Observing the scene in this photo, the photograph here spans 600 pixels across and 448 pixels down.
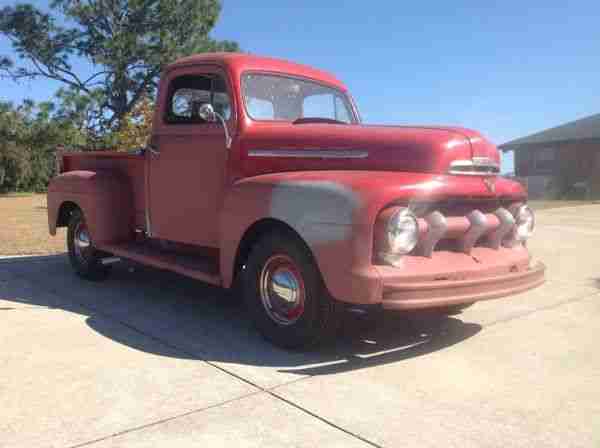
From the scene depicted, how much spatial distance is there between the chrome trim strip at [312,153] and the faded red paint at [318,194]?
2 centimetres

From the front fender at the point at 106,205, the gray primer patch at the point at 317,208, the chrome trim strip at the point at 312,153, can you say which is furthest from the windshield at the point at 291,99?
the front fender at the point at 106,205

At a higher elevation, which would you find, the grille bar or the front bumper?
the grille bar

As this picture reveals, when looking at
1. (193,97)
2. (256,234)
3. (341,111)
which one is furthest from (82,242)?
(341,111)

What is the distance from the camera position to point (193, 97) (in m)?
4.80

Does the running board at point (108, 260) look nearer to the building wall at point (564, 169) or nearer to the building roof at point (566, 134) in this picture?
the building wall at point (564, 169)

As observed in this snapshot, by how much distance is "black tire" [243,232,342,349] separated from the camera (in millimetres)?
3488

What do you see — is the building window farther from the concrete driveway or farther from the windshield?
the windshield

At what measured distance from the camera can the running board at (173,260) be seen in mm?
4297

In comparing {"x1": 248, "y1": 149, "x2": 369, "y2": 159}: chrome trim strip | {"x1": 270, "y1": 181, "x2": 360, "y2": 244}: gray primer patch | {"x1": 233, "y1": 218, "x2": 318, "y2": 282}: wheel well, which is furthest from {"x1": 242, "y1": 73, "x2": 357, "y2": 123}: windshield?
{"x1": 270, "y1": 181, "x2": 360, "y2": 244}: gray primer patch

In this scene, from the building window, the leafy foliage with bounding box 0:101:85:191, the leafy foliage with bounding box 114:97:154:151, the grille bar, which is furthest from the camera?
the building window

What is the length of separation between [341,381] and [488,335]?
4.81ft

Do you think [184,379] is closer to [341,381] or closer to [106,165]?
[341,381]

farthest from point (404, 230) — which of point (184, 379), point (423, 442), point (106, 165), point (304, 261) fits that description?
point (106, 165)

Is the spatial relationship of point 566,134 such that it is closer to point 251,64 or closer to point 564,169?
point 564,169
